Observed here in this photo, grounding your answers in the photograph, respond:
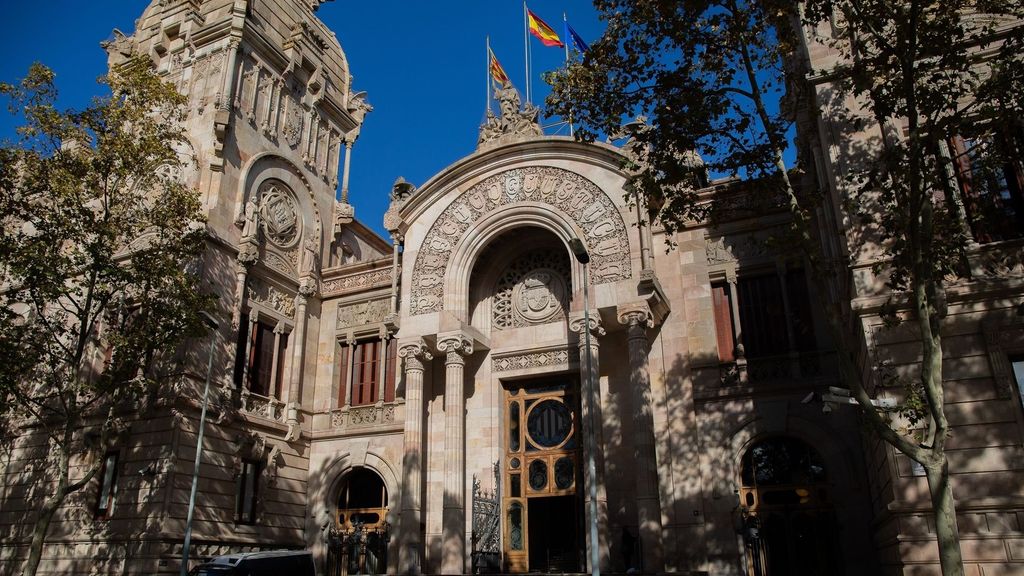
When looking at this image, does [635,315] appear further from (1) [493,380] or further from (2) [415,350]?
(2) [415,350]

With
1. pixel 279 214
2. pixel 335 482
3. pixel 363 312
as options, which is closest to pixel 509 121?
pixel 363 312

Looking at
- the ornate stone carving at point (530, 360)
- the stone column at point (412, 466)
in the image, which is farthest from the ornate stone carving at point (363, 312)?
the ornate stone carving at point (530, 360)

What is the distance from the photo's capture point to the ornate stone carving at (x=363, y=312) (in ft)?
83.5

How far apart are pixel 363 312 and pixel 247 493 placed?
22.9ft

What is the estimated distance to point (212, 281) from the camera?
22.4m

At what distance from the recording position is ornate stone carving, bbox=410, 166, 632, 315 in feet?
68.2

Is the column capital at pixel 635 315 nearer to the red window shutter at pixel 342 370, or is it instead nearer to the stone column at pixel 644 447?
the stone column at pixel 644 447

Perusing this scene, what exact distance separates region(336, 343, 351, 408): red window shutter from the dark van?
7.57 m

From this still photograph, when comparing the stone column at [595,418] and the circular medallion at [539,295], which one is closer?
the stone column at [595,418]

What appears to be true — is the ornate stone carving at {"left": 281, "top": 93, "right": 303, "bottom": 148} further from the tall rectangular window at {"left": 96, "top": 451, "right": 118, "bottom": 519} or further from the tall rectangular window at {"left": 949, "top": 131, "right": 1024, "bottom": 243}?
the tall rectangular window at {"left": 949, "top": 131, "right": 1024, "bottom": 243}

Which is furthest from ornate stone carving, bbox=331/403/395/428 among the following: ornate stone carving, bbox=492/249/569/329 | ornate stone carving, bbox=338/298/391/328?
ornate stone carving, bbox=492/249/569/329

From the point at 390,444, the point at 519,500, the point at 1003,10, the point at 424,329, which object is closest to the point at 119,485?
the point at 390,444

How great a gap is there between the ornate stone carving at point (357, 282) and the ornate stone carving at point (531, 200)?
2.89 meters

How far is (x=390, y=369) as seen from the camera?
24672 millimetres
